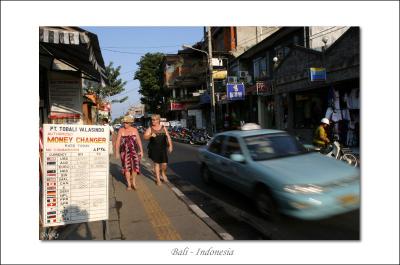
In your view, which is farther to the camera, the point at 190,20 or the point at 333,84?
the point at 333,84

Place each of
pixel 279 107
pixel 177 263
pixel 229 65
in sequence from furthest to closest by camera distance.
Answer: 1. pixel 229 65
2. pixel 279 107
3. pixel 177 263

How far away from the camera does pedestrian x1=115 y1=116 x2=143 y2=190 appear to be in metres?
6.57

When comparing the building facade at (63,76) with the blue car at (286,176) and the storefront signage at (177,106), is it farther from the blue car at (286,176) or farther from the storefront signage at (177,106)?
the blue car at (286,176)

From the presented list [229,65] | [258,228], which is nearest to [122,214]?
[258,228]

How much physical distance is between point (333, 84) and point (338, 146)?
924 millimetres

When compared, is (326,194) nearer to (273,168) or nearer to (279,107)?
(273,168)

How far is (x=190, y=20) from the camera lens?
13.2ft

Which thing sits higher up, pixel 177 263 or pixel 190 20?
pixel 190 20

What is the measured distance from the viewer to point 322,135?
185 inches

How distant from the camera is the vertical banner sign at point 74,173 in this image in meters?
3.96

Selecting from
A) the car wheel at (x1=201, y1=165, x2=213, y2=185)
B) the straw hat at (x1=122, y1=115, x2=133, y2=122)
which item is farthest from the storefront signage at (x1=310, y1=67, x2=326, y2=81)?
the straw hat at (x1=122, y1=115, x2=133, y2=122)

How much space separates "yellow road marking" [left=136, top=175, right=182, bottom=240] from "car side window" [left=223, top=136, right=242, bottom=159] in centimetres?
144

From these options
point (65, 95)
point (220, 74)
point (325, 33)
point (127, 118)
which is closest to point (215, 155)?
point (127, 118)

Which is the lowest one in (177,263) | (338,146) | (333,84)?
(177,263)
